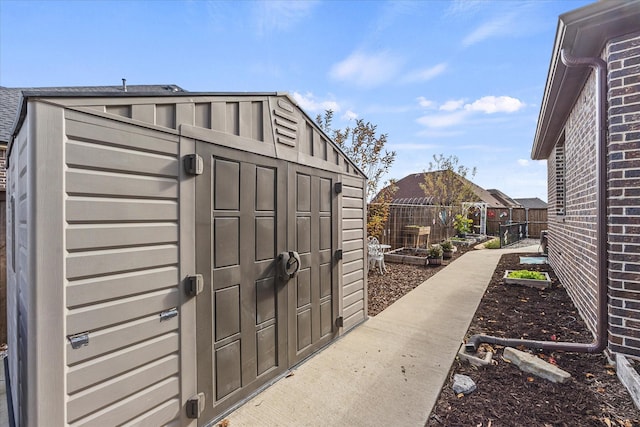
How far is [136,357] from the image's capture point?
1808 millimetres

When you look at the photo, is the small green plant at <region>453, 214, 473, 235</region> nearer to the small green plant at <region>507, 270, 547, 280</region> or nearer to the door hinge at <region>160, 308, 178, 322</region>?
the small green plant at <region>507, 270, 547, 280</region>

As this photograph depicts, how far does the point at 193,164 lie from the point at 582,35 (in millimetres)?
3747

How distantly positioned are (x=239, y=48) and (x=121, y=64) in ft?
6.75

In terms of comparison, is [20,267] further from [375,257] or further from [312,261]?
[375,257]

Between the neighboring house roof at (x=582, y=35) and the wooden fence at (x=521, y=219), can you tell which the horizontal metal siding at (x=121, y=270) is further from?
the wooden fence at (x=521, y=219)

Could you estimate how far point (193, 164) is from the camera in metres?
2.06

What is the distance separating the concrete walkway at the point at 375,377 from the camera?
2.34 metres

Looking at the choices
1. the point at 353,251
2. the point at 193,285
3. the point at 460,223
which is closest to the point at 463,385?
the point at 353,251

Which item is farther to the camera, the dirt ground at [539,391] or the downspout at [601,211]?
the downspout at [601,211]

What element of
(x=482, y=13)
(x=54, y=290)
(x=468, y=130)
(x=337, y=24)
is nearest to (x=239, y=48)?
(x=337, y=24)

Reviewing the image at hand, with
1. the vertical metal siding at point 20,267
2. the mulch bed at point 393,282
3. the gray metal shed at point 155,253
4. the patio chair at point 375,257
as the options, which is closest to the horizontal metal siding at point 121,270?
the gray metal shed at point 155,253

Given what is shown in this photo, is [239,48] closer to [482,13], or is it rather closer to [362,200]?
[362,200]

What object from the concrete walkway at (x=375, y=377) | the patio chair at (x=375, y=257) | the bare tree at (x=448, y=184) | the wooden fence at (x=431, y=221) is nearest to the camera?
the concrete walkway at (x=375, y=377)

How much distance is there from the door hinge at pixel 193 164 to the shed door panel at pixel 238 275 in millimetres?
71
